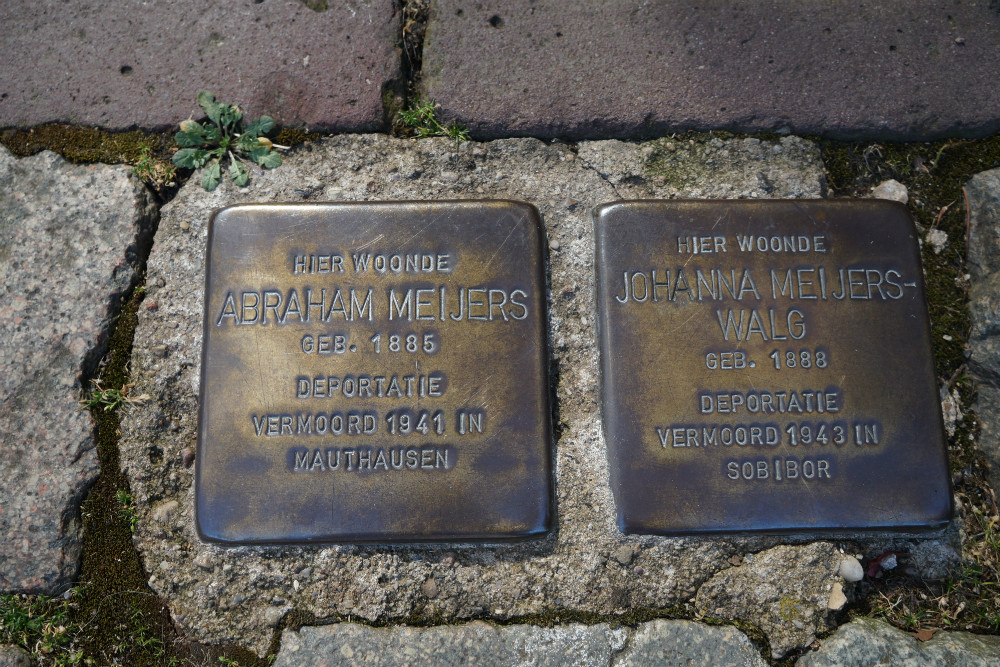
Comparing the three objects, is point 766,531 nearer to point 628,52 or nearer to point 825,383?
point 825,383

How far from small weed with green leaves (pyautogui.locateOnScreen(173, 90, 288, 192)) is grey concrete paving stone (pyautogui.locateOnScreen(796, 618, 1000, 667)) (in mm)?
1712

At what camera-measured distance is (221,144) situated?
156cm

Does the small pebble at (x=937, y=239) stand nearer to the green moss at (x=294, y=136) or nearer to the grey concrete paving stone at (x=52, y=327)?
the green moss at (x=294, y=136)

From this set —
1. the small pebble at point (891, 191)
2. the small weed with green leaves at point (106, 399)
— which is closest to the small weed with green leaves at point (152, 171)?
the small weed with green leaves at point (106, 399)

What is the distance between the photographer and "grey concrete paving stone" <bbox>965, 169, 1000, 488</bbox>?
4.77 ft

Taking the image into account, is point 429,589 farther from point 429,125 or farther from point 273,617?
point 429,125

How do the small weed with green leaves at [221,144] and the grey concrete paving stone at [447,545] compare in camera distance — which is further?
the small weed with green leaves at [221,144]

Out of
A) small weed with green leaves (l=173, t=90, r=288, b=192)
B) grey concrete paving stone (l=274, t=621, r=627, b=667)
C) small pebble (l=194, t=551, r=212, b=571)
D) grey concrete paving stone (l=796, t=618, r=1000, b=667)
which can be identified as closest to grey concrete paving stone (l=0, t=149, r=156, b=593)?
small weed with green leaves (l=173, t=90, r=288, b=192)

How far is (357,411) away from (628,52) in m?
1.16

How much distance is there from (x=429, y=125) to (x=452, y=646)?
126 centimetres

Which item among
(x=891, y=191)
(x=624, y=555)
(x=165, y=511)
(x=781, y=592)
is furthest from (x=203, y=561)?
(x=891, y=191)

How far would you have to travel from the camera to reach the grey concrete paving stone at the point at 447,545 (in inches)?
53.5

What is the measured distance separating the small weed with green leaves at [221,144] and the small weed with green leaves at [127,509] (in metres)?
0.76

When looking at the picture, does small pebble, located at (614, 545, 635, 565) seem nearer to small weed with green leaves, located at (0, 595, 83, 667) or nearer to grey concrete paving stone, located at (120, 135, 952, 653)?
grey concrete paving stone, located at (120, 135, 952, 653)
